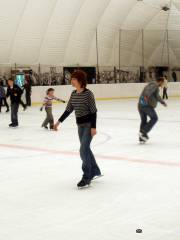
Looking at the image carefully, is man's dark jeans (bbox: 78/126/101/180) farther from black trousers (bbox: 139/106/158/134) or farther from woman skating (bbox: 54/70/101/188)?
black trousers (bbox: 139/106/158/134)

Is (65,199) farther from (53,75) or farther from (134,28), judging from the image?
(134,28)

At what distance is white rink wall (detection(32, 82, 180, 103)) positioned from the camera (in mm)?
29900

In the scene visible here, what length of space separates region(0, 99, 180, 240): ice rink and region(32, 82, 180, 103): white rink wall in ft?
59.7

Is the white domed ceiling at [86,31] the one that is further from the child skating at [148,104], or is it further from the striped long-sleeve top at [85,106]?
the striped long-sleeve top at [85,106]

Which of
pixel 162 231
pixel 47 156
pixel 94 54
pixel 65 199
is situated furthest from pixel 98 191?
pixel 94 54

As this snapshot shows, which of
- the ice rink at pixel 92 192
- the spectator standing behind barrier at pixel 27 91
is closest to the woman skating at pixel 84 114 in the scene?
the ice rink at pixel 92 192

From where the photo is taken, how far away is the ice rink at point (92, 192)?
185 inches

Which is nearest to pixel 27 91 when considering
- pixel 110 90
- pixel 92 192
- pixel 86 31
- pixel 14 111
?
pixel 110 90

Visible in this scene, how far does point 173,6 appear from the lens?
3691 cm

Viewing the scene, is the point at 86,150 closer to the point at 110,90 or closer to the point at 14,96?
the point at 14,96

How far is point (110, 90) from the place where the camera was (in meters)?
33.1

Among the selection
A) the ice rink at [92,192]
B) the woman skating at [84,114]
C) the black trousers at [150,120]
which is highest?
the woman skating at [84,114]

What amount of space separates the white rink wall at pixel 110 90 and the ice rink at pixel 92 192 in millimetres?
18192

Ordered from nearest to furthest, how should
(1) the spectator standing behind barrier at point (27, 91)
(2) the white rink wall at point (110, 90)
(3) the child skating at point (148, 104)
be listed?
(3) the child skating at point (148, 104)
(1) the spectator standing behind barrier at point (27, 91)
(2) the white rink wall at point (110, 90)
